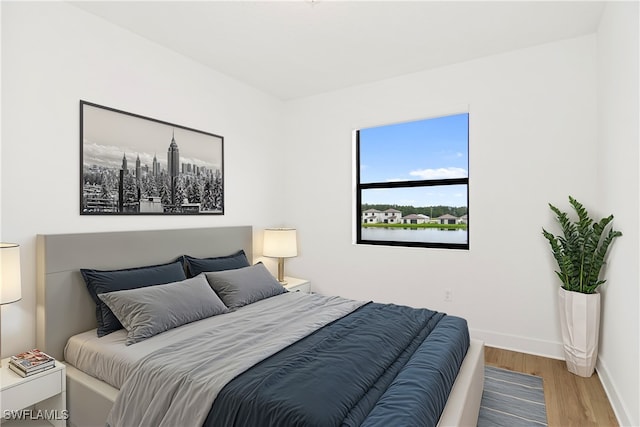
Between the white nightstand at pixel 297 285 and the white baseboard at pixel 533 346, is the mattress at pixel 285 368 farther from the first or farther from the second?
the white nightstand at pixel 297 285

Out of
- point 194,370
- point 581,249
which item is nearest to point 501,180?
point 581,249

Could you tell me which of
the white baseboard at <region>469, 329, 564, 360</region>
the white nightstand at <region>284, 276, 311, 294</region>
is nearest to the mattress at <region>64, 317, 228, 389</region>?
the white nightstand at <region>284, 276, 311, 294</region>

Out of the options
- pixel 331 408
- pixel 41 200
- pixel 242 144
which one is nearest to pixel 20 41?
pixel 41 200

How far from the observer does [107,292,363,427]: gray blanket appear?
5.25 feet

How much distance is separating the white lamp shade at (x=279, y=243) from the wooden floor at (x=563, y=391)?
217 cm

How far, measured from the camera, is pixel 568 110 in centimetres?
300

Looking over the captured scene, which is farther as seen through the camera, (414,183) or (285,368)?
(414,183)

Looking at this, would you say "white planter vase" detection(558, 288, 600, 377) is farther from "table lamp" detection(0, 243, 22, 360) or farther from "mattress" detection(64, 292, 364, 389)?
"table lamp" detection(0, 243, 22, 360)

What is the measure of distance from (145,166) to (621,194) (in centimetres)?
345

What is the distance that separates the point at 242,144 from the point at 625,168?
3.27 metres

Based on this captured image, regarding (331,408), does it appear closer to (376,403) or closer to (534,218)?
(376,403)

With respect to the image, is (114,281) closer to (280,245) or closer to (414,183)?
(280,245)

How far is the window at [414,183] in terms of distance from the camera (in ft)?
11.9

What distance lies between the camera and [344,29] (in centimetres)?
286
